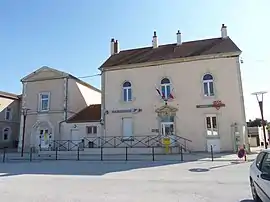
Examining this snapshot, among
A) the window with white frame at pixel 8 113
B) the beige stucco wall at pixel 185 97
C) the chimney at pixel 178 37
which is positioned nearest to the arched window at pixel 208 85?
the beige stucco wall at pixel 185 97

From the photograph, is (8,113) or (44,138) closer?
(44,138)

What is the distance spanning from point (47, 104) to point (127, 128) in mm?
8959

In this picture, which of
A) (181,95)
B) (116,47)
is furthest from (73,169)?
(116,47)

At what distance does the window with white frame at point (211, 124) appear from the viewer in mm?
19781

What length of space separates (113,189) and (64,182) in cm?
225

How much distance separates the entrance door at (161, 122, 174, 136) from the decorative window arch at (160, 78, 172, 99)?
7.29 ft

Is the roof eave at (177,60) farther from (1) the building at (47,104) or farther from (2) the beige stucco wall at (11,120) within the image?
(2) the beige stucco wall at (11,120)

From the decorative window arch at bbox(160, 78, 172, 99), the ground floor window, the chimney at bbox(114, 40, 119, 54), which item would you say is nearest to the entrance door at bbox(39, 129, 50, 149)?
the ground floor window

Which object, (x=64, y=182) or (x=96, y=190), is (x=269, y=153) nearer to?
(x=96, y=190)

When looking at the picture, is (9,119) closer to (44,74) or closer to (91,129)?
(44,74)

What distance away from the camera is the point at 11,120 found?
103ft

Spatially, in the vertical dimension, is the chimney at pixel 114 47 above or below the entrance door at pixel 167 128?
above

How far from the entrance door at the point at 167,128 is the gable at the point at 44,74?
11.3 meters

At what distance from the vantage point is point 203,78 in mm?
20859
